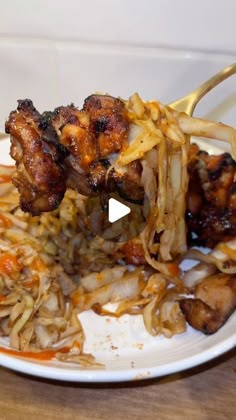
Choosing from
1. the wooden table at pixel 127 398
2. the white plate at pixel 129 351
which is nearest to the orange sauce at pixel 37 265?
the white plate at pixel 129 351

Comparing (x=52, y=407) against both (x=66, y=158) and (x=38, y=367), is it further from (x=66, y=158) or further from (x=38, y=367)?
(x=66, y=158)

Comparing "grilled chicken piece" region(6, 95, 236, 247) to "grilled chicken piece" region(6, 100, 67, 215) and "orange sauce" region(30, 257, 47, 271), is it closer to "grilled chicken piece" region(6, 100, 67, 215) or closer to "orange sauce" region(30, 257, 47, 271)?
"grilled chicken piece" region(6, 100, 67, 215)

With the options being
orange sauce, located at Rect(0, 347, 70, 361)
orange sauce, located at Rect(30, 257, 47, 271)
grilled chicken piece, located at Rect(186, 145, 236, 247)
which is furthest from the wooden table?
grilled chicken piece, located at Rect(186, 145, 236, 247)

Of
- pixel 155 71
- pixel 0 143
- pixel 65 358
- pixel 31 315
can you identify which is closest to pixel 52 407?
pixel 65 358

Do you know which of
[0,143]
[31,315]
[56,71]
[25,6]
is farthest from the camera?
[56,71]

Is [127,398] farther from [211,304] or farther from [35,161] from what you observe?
[35,161]

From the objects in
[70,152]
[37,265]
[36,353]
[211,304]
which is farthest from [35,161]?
[211,304]

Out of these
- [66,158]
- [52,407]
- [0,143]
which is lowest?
[52,407]

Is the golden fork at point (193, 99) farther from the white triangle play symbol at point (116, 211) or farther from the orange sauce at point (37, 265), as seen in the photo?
the orange sauce at point (37, 265)
